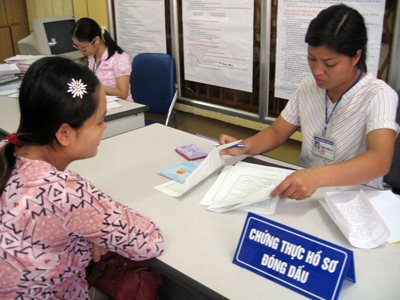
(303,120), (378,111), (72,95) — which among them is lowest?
(303,120)

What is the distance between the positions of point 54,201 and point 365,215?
854 mm

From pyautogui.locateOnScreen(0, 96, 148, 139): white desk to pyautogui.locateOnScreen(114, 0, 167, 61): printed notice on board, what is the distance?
947 millimetres

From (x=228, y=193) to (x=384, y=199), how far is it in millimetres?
502

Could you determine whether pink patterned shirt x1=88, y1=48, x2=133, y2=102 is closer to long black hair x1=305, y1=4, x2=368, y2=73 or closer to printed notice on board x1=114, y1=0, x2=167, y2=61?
printed notice on board x1=114, y1=0, x2=167, y2=61

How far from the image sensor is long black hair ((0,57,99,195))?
92cm

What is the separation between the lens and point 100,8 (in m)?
3.57

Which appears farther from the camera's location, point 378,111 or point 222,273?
point 378,111

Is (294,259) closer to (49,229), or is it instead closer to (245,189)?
(245,189)

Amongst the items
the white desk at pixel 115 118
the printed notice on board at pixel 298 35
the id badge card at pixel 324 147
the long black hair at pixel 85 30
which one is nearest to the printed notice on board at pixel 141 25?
the long black hair at pixel 85 30

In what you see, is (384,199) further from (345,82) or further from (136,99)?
(136,99)

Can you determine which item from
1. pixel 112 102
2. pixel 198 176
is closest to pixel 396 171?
pixel 198 176

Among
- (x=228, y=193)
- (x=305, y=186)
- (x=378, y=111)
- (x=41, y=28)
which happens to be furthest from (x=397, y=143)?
(x=41, y=28)

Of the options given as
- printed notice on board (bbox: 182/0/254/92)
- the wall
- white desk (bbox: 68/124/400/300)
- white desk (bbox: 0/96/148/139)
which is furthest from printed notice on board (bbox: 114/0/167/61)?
white desk (bbox: 68/124/400/300)

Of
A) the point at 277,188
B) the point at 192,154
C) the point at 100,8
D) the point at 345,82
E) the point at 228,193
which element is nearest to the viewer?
the point at 277,188
